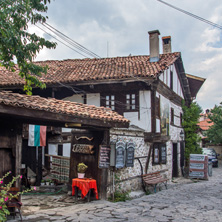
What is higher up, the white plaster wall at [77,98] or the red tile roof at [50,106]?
the white plaster wall at [77,98]

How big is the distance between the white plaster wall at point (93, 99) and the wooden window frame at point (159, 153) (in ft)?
11.2

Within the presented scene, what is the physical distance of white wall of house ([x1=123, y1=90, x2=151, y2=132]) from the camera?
43.5 feet

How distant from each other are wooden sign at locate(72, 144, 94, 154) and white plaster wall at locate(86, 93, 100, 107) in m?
4.04

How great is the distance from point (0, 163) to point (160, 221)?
163 inches

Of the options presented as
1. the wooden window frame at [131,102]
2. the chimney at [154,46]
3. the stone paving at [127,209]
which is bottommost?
the stone paving at [127,209]

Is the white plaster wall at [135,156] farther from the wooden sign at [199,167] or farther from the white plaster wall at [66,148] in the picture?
the wooden sign at [199,167]

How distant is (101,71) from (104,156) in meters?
6.11

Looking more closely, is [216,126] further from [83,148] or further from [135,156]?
[83,148]

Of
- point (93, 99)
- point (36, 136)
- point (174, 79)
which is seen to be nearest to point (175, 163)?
point (174, 79)

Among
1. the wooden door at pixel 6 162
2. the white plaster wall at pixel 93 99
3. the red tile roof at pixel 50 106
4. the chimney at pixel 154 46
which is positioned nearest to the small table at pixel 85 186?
the red tile roof at pixel 50 106

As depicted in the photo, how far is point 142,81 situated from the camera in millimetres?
13203

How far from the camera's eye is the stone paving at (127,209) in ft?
24.2

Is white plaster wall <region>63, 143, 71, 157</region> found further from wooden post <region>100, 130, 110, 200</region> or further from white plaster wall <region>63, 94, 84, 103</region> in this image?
wooden post <region>100, 130, 110, 200</region>

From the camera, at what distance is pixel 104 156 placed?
9617mm
